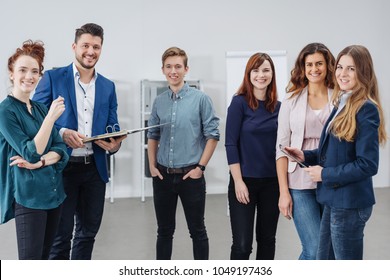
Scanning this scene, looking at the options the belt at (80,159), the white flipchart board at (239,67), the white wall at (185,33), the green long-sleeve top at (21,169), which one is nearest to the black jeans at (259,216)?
the belt at (80,159)

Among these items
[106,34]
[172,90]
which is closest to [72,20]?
[106,34]

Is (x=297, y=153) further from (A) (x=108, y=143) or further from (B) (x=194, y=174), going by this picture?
(A) (x=108, y=143)

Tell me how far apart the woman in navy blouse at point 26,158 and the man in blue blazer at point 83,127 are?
1.01ft

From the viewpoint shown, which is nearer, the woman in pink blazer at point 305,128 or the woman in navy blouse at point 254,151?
the woman in pink blazer at point 305,128

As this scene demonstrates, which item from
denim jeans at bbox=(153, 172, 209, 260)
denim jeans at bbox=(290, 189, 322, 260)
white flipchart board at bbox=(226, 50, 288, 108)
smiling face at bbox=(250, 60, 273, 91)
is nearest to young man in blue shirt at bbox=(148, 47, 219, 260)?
denim jeans at bbox=(153, 172, 209, 260)

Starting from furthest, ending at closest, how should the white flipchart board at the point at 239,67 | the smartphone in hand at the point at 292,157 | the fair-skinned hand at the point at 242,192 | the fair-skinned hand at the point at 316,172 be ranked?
the white flipchart board at the point at 239,67 → the fair-skinned hand at the point at 242,192 → the smartphone in hand at the point at 292,157 → the fair-skinned hand at the point at 316,172

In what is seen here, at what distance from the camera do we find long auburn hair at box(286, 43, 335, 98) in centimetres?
169

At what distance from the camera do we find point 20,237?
1515 mm

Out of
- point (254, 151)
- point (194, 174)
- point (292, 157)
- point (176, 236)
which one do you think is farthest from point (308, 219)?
point (176, 236)

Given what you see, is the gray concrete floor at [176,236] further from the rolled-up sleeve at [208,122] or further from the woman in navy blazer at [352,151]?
the woman in navy blazer at [352,151]

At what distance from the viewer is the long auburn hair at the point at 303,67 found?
66.4 inches

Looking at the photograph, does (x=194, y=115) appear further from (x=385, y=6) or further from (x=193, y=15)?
(x=385, y=6)

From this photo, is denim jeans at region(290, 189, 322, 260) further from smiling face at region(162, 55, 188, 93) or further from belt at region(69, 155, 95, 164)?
belt at region(69, 155, 95, 164)

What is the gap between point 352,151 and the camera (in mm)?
1414
